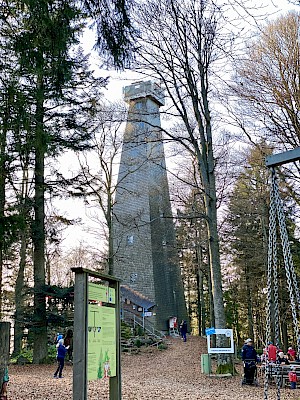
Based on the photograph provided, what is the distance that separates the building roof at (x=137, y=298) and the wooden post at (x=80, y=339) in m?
21.6

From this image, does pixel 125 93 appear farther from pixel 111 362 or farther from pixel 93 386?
pixel 111 362

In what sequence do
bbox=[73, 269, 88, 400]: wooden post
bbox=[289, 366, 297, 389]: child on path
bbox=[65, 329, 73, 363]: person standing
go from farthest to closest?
bbox=[65, 329, 73, 363]: person standing, bbox=[289, 366, 297, 389]: child on path, bbox=[73, 269, 88, 400]: wooden post

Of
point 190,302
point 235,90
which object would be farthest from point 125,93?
point 190,302

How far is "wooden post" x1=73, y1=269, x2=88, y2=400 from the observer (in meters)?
4.84

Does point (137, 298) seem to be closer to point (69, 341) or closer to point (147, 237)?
point (147, 237)

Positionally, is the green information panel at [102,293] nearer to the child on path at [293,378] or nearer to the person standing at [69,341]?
the child on path at [293,378]

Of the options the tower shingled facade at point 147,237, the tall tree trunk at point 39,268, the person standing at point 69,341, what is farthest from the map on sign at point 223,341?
the tower shingled facade at point 147,237

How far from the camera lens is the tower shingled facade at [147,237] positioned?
27.1 meters

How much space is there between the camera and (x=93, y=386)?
400 inches

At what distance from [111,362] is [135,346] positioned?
645 inches

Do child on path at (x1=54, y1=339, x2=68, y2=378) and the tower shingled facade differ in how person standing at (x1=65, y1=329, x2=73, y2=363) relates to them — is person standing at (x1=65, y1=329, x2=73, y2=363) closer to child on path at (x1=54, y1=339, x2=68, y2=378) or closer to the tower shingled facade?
child on path at (x1=54, y1=339, x2=68, y2=378)

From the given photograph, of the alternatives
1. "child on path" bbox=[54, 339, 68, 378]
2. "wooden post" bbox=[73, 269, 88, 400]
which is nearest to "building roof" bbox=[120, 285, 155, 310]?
"child on path" bbox=[54, 339, 68, 378]

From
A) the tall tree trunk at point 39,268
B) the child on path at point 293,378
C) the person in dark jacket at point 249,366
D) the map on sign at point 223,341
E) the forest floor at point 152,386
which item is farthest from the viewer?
the tall tree trunk at point 39,268

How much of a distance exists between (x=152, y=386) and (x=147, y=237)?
1782 centimetres
